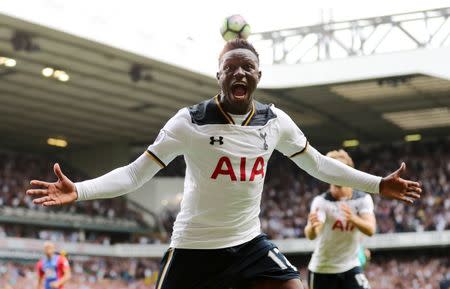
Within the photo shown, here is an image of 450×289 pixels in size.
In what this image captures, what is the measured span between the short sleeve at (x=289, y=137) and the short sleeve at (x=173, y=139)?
68cm

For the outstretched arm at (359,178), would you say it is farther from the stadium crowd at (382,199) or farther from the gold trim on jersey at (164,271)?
the stadium crowd at (382,199)

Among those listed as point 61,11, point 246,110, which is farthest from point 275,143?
point 61,11

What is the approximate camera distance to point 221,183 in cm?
501

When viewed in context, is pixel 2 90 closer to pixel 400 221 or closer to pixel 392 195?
pixel 400 221

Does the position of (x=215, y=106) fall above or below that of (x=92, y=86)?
below

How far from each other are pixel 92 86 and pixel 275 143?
76.7ft

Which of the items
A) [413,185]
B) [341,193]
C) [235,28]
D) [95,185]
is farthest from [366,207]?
[95,185]

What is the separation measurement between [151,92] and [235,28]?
2194 centimetres

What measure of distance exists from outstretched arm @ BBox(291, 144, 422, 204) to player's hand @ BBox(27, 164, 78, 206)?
1624 mm

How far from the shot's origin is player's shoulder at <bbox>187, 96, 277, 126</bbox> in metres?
5.08

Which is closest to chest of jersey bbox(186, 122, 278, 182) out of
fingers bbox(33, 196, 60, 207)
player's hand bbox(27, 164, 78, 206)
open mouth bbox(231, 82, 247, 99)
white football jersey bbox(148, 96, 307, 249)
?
white football jersey bbox(148, 96, 307, 249)

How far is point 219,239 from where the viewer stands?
5.06 metres

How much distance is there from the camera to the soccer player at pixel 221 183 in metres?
5.01

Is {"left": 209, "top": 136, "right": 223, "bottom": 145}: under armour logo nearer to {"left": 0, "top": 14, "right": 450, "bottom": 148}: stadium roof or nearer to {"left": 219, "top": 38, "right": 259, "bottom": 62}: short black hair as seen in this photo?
{"left": 219, "top": 38, "right": 259, "bottom": 62}: short black hair
